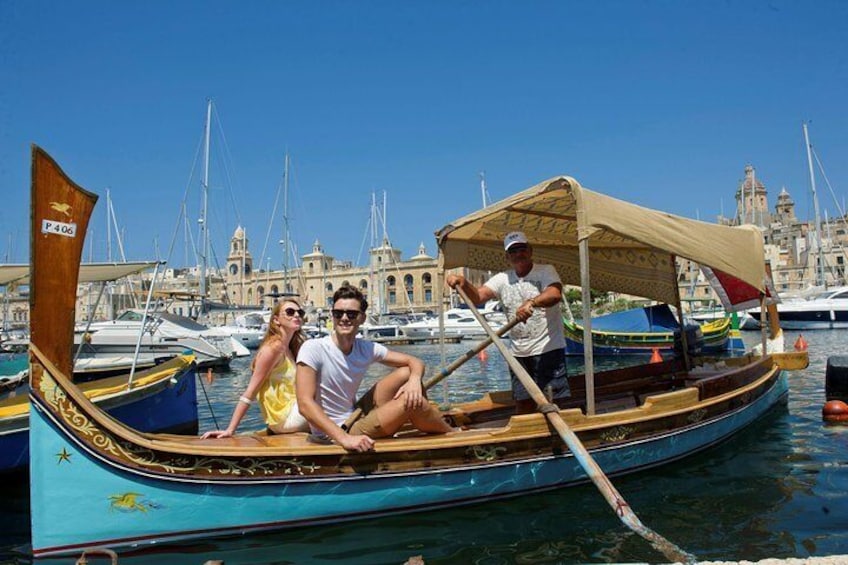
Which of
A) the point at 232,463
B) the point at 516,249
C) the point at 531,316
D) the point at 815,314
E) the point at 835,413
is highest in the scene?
the point at 516,249

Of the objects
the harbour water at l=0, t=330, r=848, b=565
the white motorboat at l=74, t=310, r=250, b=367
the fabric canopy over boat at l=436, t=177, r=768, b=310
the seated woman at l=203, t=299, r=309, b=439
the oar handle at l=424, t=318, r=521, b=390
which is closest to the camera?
the harbour water at l=0, t=330, r=848, b=565

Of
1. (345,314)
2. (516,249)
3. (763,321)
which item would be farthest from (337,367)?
(763,321)

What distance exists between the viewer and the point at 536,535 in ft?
17.3

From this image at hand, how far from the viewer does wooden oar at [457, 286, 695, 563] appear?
432 cm

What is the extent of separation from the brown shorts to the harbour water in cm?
71

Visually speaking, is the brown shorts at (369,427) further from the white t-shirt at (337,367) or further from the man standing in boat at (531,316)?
the man standing in boat at (531,316)

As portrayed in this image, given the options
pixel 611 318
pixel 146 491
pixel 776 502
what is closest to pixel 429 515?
pixel 146 491

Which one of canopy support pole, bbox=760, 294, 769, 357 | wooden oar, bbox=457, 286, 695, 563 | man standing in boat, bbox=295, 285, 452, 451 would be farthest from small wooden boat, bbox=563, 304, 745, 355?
man standing in boat, bbox=295, 285, 452, 451

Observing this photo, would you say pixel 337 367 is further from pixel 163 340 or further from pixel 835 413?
pixel 163 340

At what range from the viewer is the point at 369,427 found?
530 cm

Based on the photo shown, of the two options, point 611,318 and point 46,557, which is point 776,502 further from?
point 611,318

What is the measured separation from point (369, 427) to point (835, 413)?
26.0 ft

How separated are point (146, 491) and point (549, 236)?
5916mm

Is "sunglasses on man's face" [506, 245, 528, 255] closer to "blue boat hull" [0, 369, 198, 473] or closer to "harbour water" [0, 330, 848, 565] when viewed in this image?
"harbour water" [0, 330, 848, 565]
